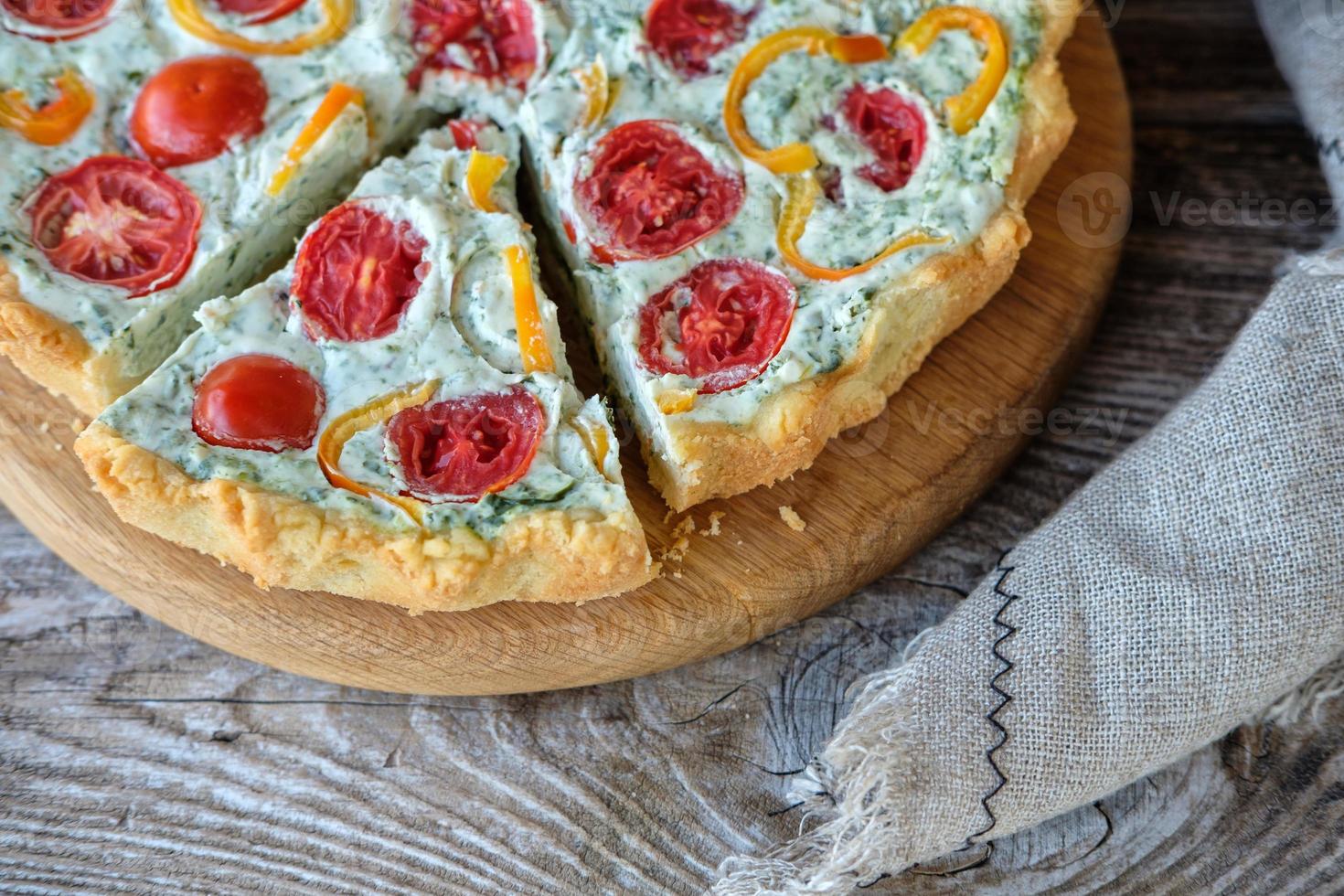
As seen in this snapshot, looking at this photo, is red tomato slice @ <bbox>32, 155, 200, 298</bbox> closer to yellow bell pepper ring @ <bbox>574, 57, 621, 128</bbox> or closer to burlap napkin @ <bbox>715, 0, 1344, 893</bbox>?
yellow bell pepper ring @ <bbox>574, 57, 621, 128</bbox>

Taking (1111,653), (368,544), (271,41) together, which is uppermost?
(271,41)

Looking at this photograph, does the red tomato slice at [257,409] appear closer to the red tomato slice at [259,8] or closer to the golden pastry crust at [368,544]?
the golden pastry crust at [368,544]

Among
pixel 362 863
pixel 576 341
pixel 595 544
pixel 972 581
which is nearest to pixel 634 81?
pixel 576 341

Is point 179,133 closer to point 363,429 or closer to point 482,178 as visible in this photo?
point 482,178

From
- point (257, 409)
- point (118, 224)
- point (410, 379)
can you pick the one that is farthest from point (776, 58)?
point (118, 224)

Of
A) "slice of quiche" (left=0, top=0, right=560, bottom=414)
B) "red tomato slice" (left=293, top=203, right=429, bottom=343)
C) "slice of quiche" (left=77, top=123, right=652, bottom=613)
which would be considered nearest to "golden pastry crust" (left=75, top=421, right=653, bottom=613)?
"slice of quiche" (left=77, top=123, right=652, bottom=613)

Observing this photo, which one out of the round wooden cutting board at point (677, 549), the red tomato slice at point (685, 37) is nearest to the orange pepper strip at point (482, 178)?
the round wooden cutting board at point (677, 549)

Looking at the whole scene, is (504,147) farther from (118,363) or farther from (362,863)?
(362,863)
